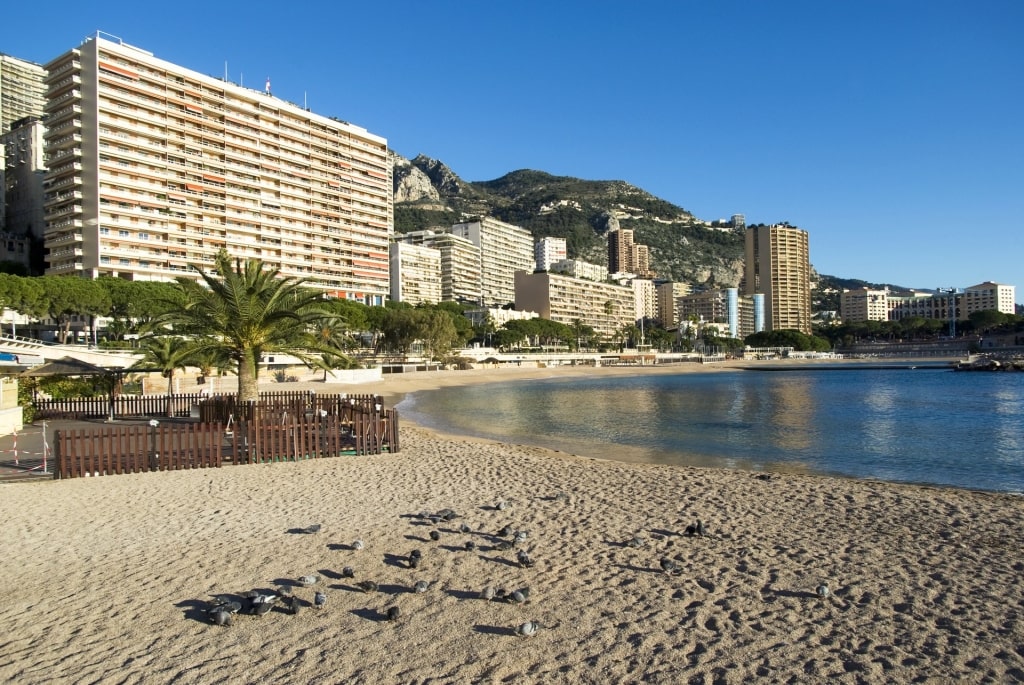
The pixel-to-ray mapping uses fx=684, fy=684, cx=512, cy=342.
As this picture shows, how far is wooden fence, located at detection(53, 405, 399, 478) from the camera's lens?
13.3m

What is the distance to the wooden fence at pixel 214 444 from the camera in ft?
43.6

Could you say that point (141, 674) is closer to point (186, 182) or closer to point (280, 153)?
point (186, 182)

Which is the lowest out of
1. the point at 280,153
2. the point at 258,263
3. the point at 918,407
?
the point at 918,407

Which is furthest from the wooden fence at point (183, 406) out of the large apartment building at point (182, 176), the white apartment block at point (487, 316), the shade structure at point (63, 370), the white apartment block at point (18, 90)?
the white apartment block at point (18, 90)

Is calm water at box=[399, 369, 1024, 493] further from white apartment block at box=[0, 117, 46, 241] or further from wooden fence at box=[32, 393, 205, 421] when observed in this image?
white apartment block at box=[0, 117, 46, 241]

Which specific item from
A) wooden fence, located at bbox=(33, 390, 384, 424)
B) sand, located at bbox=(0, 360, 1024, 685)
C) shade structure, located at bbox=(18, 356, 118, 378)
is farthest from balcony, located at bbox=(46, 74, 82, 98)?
sand, located at bbox=(0, 360, 1024, 685)

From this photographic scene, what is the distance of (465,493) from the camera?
12.2 metres

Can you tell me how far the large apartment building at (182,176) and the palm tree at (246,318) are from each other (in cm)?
6789

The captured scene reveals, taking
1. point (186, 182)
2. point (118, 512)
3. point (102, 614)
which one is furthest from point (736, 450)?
point (186, 182)

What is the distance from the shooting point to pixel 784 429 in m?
27.0

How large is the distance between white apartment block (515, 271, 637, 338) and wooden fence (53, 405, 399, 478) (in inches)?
6002

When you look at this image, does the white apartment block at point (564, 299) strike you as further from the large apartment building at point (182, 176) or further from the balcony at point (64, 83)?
the balcony at point (64, 83)

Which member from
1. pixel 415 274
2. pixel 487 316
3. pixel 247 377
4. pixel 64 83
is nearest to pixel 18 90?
pixel 64 83

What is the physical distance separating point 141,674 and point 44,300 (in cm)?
6388
